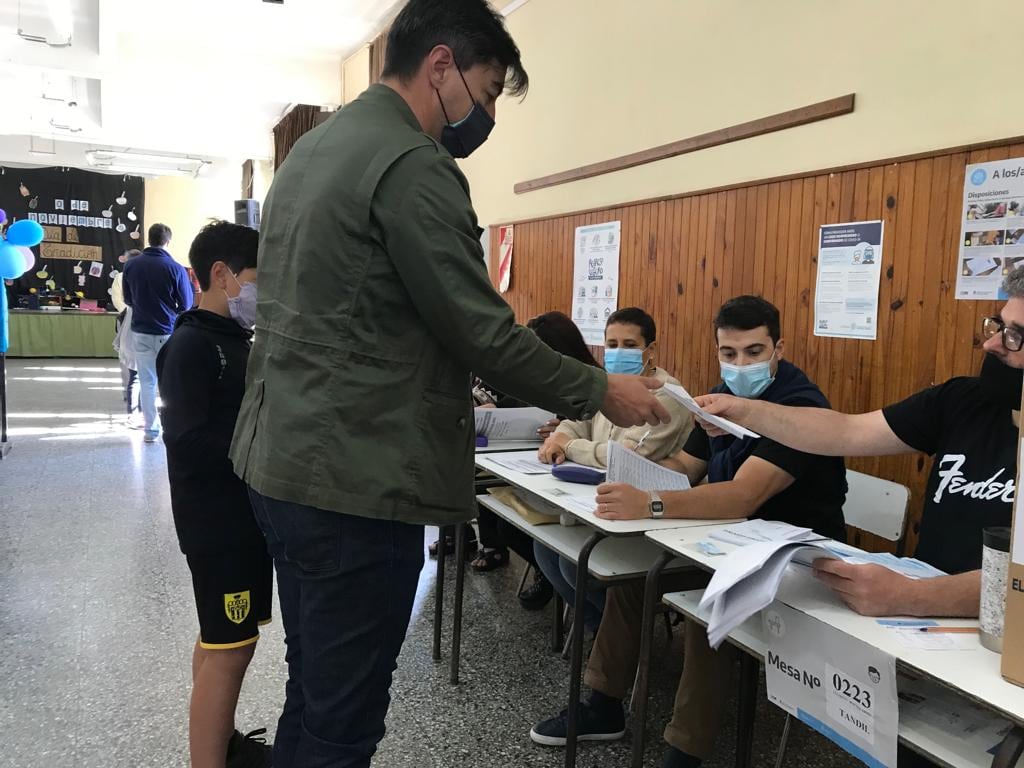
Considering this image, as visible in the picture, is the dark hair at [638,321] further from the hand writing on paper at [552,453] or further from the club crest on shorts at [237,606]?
the club crest on shorts at [237,606]

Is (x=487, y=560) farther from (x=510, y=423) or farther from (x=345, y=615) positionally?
(x=345, y=615)

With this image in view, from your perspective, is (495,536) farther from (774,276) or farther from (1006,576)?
(1006,576)

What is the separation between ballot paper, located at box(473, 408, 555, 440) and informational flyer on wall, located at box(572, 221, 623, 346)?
1.08 metres

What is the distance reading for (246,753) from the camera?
1.86 metres

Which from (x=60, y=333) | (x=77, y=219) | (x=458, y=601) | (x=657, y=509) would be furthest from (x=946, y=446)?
(x=77, y=219)

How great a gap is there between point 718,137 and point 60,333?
12013 mm

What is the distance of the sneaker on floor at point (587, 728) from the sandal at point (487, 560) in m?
1.33

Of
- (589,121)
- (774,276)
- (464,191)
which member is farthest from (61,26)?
(464,191)

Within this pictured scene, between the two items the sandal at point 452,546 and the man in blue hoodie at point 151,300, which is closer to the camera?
the sandal at point 452,546

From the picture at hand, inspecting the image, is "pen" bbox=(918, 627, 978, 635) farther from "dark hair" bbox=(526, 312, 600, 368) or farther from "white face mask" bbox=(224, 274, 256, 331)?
"dark hair" bbox=(526, 312, 600, 368)

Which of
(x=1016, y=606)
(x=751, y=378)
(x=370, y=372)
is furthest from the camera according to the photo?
(x=751, y=378)

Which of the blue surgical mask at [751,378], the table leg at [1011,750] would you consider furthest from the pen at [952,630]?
the blue surgical mask at [751,378]

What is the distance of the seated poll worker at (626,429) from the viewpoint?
2492mm

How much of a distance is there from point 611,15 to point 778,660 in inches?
136
